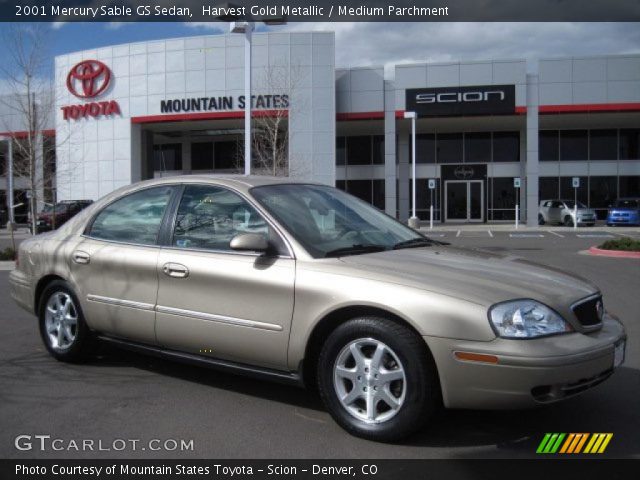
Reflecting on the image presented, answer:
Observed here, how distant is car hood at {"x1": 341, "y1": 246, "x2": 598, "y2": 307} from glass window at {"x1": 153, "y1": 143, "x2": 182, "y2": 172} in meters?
39.7

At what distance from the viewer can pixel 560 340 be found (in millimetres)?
3459

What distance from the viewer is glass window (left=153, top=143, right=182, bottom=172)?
42.4 m

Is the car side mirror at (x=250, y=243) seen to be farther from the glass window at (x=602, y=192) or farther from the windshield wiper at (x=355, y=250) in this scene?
the glass window at (x=602, y=192)

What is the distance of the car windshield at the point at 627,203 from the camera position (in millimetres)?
33469

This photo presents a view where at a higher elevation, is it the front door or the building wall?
the building wall

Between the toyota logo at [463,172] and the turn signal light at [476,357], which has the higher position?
the toyota logo at [463,172]

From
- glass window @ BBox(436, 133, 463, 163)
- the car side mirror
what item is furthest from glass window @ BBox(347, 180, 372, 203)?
the car side mirror

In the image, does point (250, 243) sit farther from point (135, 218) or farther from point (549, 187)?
point (549, 187)

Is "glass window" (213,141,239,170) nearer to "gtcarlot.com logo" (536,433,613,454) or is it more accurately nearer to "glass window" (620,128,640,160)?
"glass window" (620,128,640,160)

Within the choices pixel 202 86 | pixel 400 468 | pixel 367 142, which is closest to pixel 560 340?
pixel 400 468

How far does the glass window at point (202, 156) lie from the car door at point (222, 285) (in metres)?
37.2

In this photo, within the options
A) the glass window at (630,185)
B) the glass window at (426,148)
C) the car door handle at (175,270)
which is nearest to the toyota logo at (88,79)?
the glass window at (426,148)

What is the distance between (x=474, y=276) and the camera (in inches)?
149

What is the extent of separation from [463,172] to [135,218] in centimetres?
3456
